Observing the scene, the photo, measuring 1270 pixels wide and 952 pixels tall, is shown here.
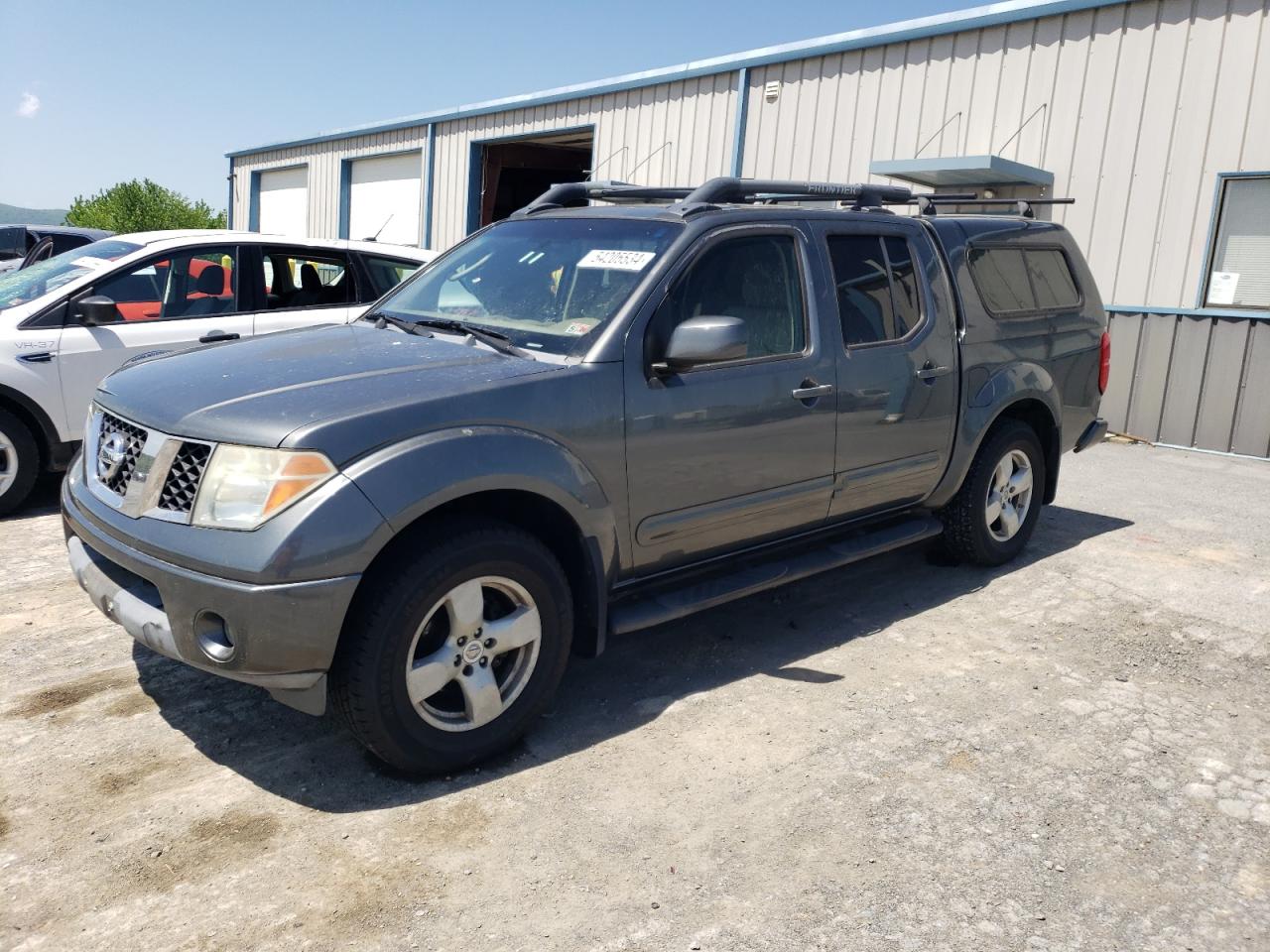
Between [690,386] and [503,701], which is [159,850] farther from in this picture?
[690,386]

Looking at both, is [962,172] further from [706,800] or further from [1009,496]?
Answer: [706,800]

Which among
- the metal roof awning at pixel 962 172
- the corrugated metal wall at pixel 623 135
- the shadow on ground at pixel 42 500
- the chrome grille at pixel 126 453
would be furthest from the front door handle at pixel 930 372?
the corrugated metal wall at pixel 623 135

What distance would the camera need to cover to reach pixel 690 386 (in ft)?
12.6

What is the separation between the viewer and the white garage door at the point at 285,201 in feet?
79.2

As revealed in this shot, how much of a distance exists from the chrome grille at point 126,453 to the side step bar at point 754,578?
1.68 meters

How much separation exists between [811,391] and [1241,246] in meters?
7.64

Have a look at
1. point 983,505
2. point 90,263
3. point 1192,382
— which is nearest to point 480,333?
point 983,505

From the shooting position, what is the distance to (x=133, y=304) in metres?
6.68

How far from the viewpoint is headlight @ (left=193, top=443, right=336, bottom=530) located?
295 cm

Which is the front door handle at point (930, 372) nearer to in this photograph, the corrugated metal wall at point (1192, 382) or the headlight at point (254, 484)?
the headlight at point (254, 484)

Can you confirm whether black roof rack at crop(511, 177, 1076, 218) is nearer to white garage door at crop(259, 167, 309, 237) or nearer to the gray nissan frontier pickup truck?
the gray nissan frontier pickup truck

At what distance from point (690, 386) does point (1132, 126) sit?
857cm

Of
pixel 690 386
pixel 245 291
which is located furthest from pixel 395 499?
pixel 245 291

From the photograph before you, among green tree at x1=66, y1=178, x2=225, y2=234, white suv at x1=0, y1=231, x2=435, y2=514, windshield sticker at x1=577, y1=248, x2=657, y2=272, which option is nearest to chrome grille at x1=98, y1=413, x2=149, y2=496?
windshield sticker at x1=577, y1=248, x2=657, y2=272
